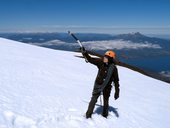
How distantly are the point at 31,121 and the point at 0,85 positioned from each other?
169 inches

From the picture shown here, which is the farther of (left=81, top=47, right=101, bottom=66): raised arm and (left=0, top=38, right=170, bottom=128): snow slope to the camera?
(left=81, top=47, right=101, bottom=66): raised arm

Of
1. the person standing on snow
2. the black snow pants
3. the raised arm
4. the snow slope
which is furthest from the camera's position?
the black snow pants

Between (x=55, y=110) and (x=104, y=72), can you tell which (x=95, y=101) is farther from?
(x=55, y=110)

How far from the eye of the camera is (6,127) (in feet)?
24.2

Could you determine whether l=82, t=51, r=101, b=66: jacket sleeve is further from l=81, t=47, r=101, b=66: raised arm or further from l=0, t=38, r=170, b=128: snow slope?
l=0, t=38, r=170, b=128: snow slope

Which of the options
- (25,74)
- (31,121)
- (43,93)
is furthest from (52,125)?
(25,74)

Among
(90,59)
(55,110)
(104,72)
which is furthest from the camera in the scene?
(55,110)

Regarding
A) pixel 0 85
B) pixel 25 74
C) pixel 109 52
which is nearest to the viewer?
pixel 109 52

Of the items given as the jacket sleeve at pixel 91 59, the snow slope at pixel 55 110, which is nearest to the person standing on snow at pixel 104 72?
the jacket sleeve at pixel 91 59

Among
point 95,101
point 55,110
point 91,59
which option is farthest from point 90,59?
point 55,110

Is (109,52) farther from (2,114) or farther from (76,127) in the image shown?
(2,114)

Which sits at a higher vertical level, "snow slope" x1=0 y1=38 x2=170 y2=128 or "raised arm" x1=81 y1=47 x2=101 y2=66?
"raised arm" x1=81 y1=47 x2=101 y2=66

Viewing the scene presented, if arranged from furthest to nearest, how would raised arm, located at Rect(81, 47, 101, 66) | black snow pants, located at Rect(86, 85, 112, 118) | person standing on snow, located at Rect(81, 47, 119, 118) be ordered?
black snow pants, located at Rect(86, 85, 112, 118) < person standing on snow, located at Rect(81, 47, 119, 118) < raised arm, located at Rect(81, 47, 101, 66)

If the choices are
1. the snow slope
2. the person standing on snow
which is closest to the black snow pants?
the person standing on snow
